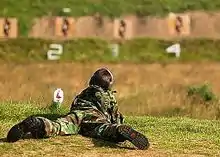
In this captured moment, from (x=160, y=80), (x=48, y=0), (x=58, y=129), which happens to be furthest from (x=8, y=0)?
(x=58, y=129)

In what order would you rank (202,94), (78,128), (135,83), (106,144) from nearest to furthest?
(106,144)
(78,128)
(202,94)
(135,83)

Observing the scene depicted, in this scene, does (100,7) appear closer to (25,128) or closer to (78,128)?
(78,128)

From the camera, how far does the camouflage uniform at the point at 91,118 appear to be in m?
7.31

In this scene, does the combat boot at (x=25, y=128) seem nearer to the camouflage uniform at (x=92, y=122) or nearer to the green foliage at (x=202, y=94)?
the camouflage uniform at (x=92, y=122)

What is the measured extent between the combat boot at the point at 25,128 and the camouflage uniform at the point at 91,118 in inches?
2.9

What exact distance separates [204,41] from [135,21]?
9.93 ft

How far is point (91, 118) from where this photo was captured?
764 centimetres

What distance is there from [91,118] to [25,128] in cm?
91

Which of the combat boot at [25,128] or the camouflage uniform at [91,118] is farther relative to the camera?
the camouflage uniform at [91,118]

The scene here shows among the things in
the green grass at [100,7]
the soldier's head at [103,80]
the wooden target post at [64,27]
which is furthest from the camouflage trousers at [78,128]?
the green grass at [100,7]

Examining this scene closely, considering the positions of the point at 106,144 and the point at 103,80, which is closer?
the point at 106,144

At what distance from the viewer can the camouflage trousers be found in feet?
23.6

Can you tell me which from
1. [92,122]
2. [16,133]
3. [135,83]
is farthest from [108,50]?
[16,133]

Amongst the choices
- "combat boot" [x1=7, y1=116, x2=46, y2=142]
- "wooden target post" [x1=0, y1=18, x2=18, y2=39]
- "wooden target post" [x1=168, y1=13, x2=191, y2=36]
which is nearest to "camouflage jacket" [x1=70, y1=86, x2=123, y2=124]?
"combat boot" [x1=7, y1=116, x2=46, y2=142]
